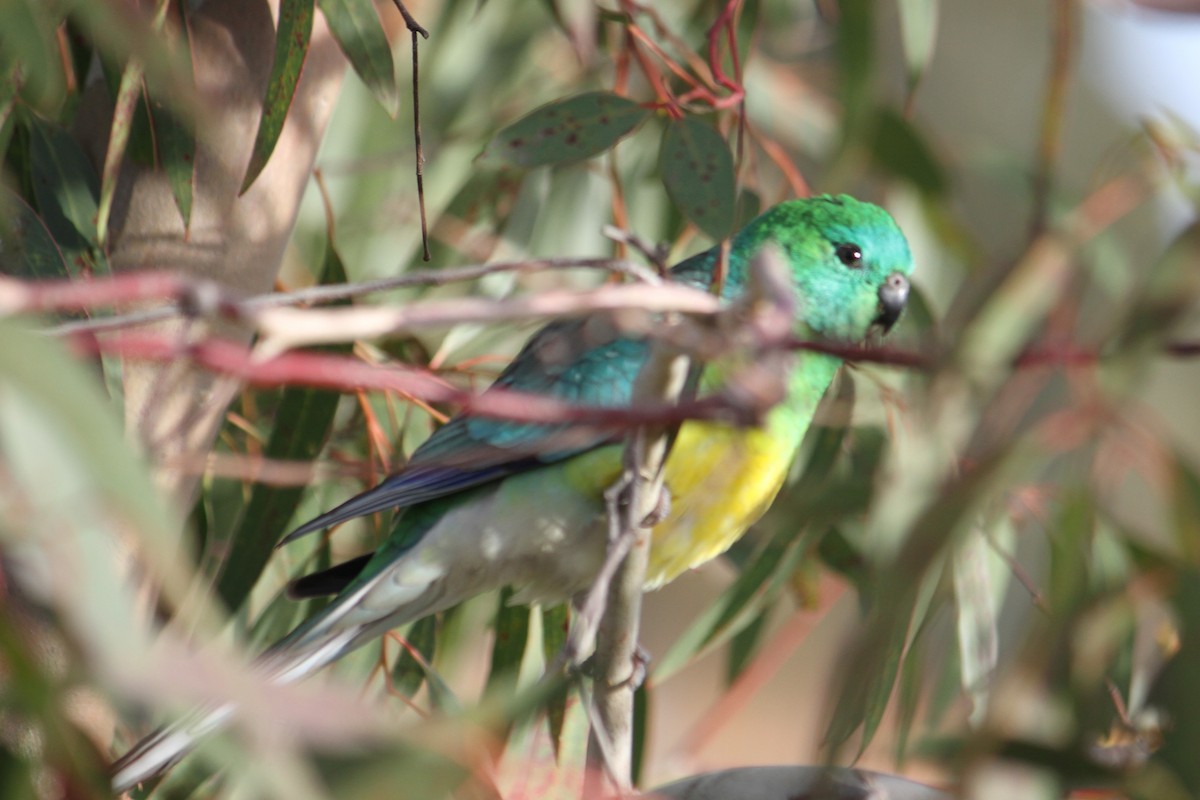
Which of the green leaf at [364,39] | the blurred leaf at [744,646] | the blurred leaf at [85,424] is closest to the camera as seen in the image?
the blurred leaf at [85,424]

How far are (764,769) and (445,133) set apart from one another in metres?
1.53

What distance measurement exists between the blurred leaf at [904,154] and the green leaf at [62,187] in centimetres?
94

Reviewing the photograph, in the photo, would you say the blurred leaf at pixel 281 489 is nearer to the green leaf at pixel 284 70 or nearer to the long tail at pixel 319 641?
the long tail at pixel 319 641

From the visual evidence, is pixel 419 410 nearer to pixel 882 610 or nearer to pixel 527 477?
pixel 527 477

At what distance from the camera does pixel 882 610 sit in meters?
0.80

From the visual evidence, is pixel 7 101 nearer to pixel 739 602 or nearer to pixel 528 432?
pixel 528 432

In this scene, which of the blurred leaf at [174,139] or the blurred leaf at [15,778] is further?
the blurred leaf at [174,139]

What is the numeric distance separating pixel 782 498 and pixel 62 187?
3.20 ft

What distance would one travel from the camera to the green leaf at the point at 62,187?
1.56m

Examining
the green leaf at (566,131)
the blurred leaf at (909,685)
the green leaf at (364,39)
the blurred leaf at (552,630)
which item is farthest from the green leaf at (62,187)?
the blurred leaf at (909,685)

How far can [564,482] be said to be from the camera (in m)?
1.77

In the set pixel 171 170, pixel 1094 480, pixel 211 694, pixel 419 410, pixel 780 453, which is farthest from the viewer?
pixel 419 410

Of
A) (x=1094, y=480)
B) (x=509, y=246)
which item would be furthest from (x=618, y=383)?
(x=1094, y=480)

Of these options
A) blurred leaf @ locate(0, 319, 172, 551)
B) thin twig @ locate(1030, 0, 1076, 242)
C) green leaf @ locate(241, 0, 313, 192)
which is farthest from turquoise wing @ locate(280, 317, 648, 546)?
blurred leaf @ locate(0, 319, 172, 551)
